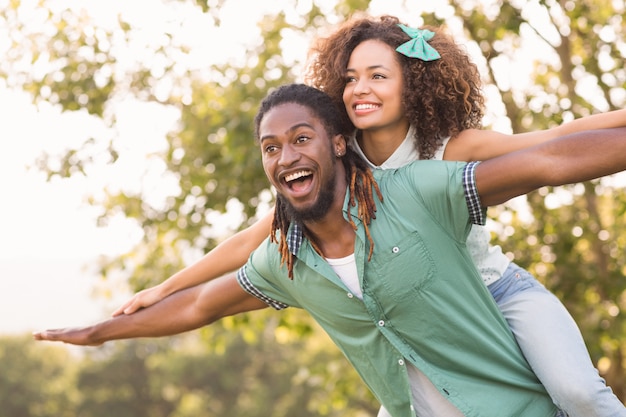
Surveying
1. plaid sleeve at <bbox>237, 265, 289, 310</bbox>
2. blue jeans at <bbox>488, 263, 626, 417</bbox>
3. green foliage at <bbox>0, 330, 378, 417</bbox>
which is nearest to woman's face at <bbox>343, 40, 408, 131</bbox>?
plaid sleeve at <bbox>237, 265, 289, 310</bbox>

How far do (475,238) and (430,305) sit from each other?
50 centimetres

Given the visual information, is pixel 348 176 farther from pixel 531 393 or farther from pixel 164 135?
pixel 164 135

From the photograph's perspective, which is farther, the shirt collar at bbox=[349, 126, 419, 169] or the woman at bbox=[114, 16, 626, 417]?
the shirt collar at bbox=[349, 126, 419, 169]

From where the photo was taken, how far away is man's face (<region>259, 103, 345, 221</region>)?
3240 millimetres

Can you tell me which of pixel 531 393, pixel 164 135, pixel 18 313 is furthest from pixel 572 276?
pixel 18 313

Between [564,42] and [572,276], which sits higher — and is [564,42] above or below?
above

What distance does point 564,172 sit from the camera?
2.93 m

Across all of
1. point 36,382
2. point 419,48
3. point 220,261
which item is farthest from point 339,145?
point 36,382

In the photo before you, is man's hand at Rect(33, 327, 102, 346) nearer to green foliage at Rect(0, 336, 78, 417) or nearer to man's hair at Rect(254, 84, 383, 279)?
man's hair at Rect(254, 84, 383, 279)

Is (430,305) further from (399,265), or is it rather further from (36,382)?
(36,382)

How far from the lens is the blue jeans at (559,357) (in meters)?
3.14

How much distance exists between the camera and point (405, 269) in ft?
10.4

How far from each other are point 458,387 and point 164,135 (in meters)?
6.00

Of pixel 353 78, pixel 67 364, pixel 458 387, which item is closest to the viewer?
pixel 458 387
